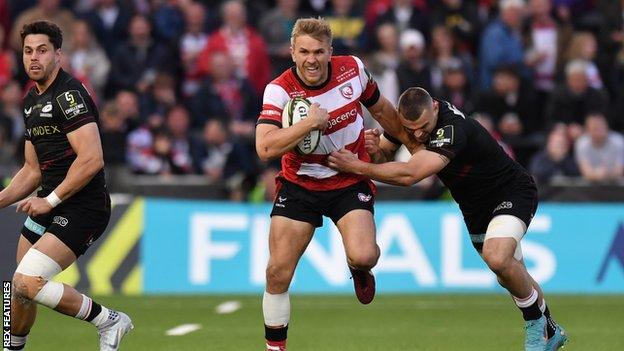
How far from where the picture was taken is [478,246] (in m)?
11.2

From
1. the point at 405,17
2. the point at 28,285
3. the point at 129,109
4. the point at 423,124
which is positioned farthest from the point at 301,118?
the point at 405,17

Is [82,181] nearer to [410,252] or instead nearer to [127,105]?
[410,252]

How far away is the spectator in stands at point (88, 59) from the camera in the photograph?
63.6ft

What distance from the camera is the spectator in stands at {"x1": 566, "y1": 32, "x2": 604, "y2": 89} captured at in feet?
64.0

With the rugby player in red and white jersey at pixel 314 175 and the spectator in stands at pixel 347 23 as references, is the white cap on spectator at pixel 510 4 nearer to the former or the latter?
the spectator in stands at pixel 347 23

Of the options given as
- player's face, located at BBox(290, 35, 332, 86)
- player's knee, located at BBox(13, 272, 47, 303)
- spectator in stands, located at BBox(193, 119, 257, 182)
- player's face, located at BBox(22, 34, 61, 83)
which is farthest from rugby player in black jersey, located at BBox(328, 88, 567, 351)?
spectator in stands, located at BBox(193, 119, 257, 182)

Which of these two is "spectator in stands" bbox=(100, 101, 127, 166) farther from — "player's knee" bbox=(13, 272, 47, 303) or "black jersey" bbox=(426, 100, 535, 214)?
"player's knee" bbox=(13, 272, 47, 303)

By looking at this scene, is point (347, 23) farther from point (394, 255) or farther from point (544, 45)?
point (394, 255)

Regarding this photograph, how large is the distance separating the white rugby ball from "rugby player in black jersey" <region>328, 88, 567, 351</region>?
0.57 ft

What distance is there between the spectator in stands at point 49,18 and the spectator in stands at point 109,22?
410 millimetres

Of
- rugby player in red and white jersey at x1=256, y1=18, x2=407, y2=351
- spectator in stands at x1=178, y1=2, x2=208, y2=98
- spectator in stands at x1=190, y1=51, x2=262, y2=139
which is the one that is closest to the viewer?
rugby player in red and white jersey at x1=256, y1=18, x2=407, y2=351

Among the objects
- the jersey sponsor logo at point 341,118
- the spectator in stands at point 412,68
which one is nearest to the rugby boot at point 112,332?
the jersey sponsor logo at point 341,118

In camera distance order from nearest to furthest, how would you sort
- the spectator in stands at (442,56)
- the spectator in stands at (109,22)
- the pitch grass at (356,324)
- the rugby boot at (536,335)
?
the rugby boot at (536,335), the pitch grass at (356,324), the spectator in stands at (442,56), the spectator in stands at (109,22)

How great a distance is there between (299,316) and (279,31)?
22.7ft
